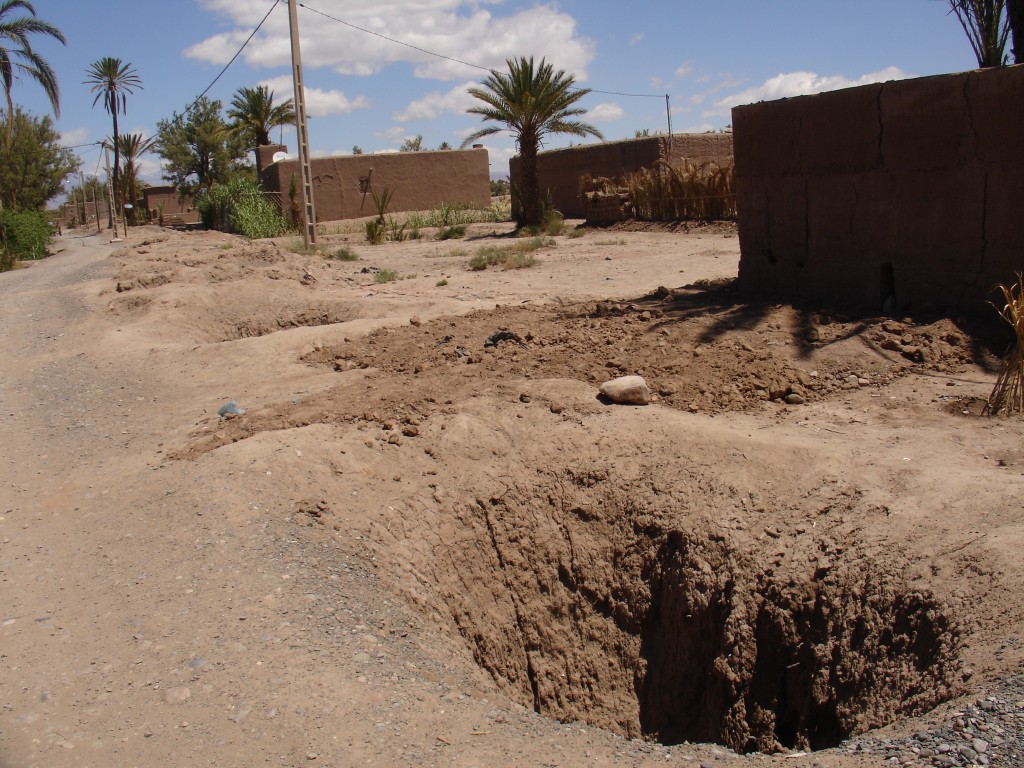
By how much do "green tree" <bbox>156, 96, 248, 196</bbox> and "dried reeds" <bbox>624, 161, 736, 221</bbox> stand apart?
93.0 ft

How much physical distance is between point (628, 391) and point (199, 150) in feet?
140

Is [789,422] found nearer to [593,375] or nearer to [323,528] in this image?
[593,375]

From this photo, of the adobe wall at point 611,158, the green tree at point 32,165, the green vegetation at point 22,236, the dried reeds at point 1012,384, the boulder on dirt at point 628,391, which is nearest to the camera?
the dried reeds at point 1012,384

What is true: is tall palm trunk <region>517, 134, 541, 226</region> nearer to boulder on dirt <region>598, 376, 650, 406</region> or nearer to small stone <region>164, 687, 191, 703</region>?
boulder on dirt <region>598, 376, 650, 406</region>

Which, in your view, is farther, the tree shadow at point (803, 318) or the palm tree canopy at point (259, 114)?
the palm tree canopy at point (259, 114)

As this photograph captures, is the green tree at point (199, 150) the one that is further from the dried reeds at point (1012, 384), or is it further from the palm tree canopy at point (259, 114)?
the dried reeds at point (1012, 384)

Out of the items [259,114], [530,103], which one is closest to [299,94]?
[530,103]

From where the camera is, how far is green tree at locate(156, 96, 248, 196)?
43125 mm

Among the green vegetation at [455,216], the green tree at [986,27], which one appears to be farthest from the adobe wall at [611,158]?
the green tree at [986,27]

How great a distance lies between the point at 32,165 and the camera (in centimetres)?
4341

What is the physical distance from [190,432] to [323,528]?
6.86 feet

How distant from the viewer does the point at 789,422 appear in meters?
5.46

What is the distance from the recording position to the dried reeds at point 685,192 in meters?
18.3

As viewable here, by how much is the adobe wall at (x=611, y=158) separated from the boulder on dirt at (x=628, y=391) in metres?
15.8
